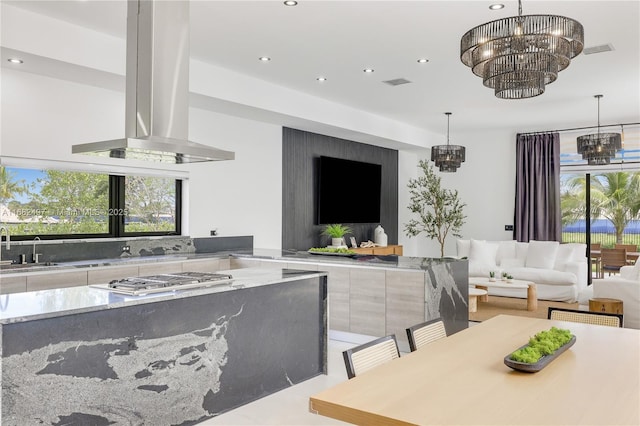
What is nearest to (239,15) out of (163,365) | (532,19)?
(532,19)

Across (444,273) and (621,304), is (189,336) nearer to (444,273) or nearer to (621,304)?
(444,273)

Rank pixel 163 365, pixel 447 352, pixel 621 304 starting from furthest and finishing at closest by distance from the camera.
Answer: pixel 621 304 → pixel 163 365 → pixel 447 352

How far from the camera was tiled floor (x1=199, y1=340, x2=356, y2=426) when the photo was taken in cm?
321

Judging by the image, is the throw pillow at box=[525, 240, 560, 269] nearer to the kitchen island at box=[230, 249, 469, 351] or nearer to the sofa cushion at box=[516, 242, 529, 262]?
the sofa cushion at box=[516, 242, 529, 262]

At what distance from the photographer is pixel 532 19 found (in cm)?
266

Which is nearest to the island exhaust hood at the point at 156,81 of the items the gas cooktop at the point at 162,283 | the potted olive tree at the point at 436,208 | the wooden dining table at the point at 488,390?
the gas cooktop at the point at 162,283

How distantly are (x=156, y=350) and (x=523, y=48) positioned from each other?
261cm

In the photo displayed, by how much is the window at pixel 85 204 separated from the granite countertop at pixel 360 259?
1.03 metres

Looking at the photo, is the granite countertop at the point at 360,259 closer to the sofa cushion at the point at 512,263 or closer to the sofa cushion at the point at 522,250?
the sofa cushion at the point at 512,263

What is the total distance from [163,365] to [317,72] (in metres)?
3.82

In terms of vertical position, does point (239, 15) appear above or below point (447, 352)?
above

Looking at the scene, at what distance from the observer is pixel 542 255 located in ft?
27.0

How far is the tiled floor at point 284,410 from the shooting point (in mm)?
3213

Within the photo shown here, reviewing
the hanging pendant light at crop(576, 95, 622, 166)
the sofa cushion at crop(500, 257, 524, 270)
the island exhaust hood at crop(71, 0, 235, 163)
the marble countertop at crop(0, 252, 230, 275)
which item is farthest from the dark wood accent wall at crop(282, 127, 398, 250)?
the island exhaust hood at crop(71, 0, 235, 163)
